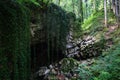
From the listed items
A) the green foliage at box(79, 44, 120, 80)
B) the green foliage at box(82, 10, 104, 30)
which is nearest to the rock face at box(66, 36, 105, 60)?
the green foliage at box(79, 44, 120, 80)

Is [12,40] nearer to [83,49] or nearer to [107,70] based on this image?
[107,70]

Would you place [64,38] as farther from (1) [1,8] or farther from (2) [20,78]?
(1) [1,8]

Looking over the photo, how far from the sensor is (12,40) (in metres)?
7.80

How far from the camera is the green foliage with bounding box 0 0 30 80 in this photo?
24.3 feet

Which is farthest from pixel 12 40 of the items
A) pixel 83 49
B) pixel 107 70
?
pixel 83 49

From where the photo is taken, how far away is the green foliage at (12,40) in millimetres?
7422

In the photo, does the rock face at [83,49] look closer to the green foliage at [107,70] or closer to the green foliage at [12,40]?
the green foliage at [107,70]

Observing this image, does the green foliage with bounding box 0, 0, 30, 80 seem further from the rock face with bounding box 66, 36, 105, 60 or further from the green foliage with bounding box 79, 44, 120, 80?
the rock face with bounding box 66, 36, 105, 60

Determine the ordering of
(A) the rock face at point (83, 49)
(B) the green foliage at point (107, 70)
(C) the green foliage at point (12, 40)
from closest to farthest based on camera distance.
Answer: (C) the green foliage at point (12, 40) → (B) the green foliage at point (107, 70) → (A) the rock face at point (83, 49)

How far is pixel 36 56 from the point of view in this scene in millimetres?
11875

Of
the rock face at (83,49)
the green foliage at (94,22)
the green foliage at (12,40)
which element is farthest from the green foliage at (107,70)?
the green foliage at (94,22)

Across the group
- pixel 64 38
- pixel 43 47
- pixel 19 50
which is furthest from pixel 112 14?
pixel 19 50

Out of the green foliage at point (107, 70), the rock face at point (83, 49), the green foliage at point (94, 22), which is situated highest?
the green foliage at point (94, 22)

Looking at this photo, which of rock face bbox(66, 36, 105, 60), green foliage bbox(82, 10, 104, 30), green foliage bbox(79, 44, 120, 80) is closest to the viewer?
green foliage bbox(79, 44, 120, 80)
